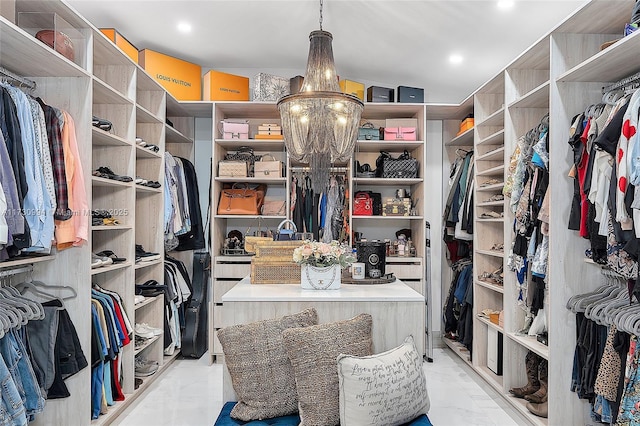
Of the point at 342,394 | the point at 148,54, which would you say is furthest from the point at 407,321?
the point at 148,54

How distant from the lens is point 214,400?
3613 millimetres

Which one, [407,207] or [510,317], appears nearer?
[510,317]

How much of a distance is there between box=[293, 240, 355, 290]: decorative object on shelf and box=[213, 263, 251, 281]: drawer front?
196 cm

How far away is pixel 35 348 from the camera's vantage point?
8.21ft

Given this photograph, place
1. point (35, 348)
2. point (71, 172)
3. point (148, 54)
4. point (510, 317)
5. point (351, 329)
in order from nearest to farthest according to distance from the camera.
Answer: point (351, 329), point (35, 348), point (71, 172), point (510, 317), point (148, 54)

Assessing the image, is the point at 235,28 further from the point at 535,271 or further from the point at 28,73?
the point at 535,271

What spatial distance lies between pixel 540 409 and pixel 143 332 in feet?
9.53

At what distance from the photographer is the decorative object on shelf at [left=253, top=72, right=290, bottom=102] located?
4672 mm

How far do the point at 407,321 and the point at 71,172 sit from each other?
198 cm

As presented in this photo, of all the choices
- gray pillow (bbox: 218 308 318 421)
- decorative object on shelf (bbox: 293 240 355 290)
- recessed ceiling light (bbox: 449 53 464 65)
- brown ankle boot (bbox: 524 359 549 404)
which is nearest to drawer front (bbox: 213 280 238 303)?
decorative object on shelf (bbox: 293 240 355 290)

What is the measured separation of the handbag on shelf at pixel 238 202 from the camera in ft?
15.6

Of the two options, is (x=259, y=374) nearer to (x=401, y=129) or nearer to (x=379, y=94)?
(x=401, y=129)

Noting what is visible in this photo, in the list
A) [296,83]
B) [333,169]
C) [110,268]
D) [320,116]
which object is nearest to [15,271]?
[110,268]

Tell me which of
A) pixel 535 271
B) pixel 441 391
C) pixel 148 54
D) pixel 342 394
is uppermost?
pixel 148 54
